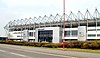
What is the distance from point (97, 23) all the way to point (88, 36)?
877cm

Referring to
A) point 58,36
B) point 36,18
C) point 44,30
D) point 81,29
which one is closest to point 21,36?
point 36,18

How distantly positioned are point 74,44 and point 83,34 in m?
68.7

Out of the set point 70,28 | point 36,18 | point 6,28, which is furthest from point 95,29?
point 6,28

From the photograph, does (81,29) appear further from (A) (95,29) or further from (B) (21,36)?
(B) (21,36)

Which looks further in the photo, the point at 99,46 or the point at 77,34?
the point at 77,34

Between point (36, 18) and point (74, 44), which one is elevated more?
point (36, 18)

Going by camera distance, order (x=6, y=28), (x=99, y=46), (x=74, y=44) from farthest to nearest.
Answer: (x=6, y=28), (x=74, y=44), (x=99, y=46)

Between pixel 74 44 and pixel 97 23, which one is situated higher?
pixel 97 23

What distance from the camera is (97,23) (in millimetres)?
115375

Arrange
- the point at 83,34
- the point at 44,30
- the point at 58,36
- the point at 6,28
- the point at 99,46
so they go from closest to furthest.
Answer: the point at 99,46 < the point at 83,34 < the point at 58,36 < the point at 44,30 < the point at 6,28

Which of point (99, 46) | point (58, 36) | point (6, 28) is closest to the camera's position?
point (99, 46)

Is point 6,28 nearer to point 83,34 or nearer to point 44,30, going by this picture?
point 44,30

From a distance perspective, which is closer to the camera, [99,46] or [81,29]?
[99,46]

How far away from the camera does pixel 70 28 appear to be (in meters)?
121
